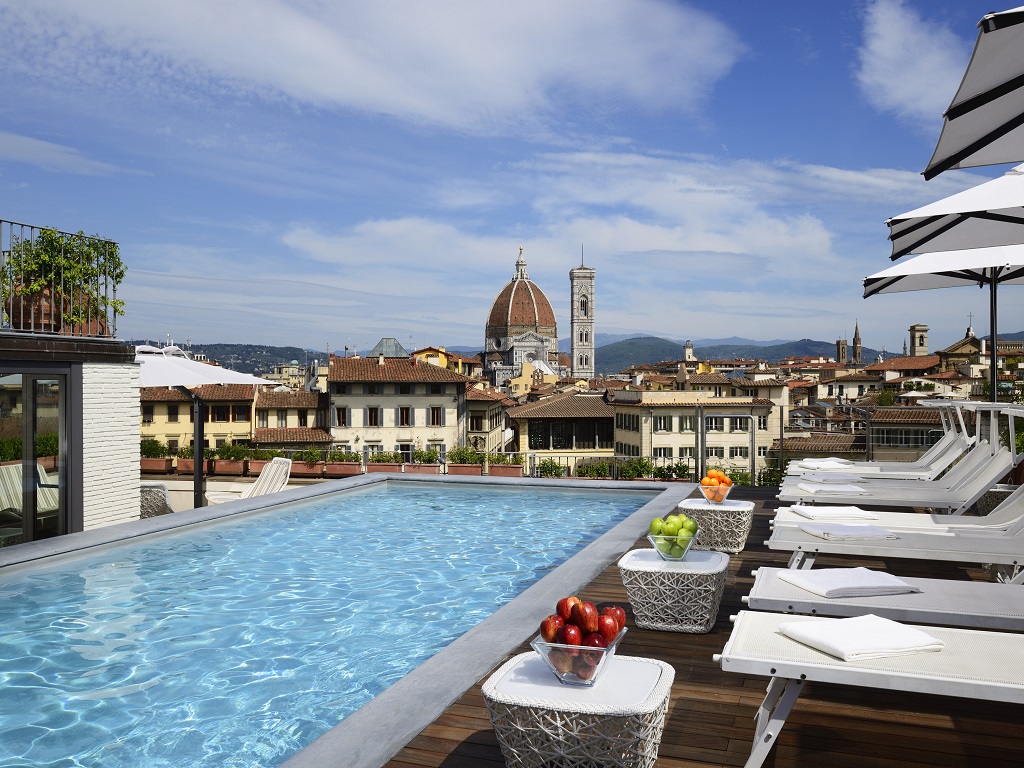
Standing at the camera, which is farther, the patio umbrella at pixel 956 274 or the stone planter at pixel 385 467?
the stone planter at pixel 385 467

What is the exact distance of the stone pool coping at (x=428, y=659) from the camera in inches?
113

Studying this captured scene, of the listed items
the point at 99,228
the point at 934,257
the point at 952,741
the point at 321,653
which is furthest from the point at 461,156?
the point at 952,741

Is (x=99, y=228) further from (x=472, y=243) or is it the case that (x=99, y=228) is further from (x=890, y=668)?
(x=472, y=243)

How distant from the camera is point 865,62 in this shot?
1655cm

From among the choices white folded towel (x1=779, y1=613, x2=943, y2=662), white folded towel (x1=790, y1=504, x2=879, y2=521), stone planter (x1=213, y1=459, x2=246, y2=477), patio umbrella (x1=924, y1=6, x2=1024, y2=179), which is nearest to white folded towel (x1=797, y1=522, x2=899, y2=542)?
white folded towel (x1=790, y1=504, x2=879, y2=521)

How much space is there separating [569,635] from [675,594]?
172 centimetres

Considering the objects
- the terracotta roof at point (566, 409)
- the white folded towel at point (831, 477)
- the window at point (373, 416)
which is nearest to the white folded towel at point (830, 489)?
the white folded towel at point (831, 477)

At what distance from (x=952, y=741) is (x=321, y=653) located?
386 cm

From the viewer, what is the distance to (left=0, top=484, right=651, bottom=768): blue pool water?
4.02 metres

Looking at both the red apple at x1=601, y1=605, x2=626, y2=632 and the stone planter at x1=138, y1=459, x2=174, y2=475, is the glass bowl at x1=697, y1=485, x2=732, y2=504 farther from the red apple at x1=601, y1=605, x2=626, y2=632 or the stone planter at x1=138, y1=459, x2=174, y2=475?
the stone planter at x1=138, y1=459, x2=174, y2=475

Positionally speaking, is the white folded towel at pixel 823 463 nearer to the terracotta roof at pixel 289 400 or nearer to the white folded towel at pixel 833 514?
the white folded towel at pixel 833 514

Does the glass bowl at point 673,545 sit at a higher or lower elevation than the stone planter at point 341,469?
higher

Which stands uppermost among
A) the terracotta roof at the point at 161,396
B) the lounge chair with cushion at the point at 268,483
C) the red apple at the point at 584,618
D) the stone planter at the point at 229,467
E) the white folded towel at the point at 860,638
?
the terracotta roof at the point at 161,396

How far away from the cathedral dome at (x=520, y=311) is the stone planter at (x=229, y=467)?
138966 millimetres
